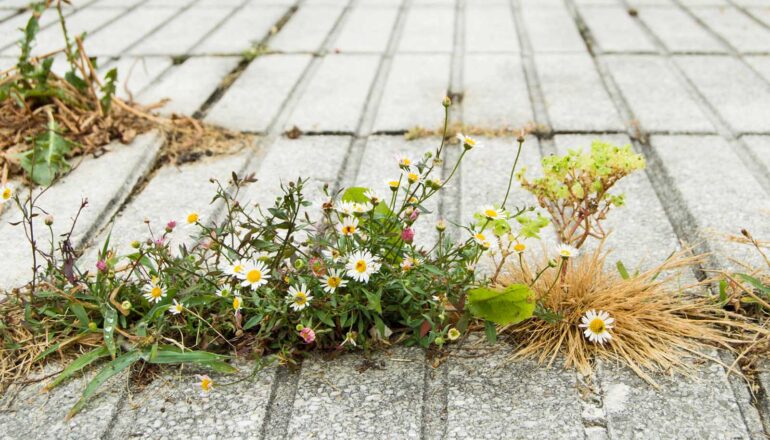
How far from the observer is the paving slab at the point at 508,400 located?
1358mm

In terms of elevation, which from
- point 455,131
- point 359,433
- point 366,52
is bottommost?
point 359,433

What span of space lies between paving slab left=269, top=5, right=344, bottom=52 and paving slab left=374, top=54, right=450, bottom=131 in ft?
1.60

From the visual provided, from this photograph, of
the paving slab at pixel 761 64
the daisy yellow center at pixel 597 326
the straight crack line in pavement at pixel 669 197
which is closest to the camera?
→ the straight crack line in pavement at pixel 669 197

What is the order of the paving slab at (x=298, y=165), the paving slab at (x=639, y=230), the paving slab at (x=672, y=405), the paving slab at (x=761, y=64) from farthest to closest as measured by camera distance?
1. the paving slab at (x=761, y=64)
2. the paving slab at (x=298, y=165)
3. the paving slab at (x=639, y=230)
4. the paving slab at (x=672, y=405)

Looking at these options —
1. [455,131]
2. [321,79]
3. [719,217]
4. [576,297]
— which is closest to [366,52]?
[321,79]

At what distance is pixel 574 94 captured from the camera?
294cm

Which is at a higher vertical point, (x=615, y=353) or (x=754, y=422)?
(x=615, y=353)

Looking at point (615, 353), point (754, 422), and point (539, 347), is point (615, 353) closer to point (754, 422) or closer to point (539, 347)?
point (539, 347)

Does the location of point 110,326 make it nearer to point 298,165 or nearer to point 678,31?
point 298,165

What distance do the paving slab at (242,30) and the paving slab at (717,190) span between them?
201 centimetres

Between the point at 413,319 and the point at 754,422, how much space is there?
670 millimetres

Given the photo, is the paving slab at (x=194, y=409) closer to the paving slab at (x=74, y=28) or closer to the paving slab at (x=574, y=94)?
the paving slab at (x=574, y=94)

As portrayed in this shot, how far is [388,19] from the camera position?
4031mm

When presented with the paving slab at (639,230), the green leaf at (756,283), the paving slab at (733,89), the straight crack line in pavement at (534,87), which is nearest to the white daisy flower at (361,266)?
the paving slab at (639,230)
